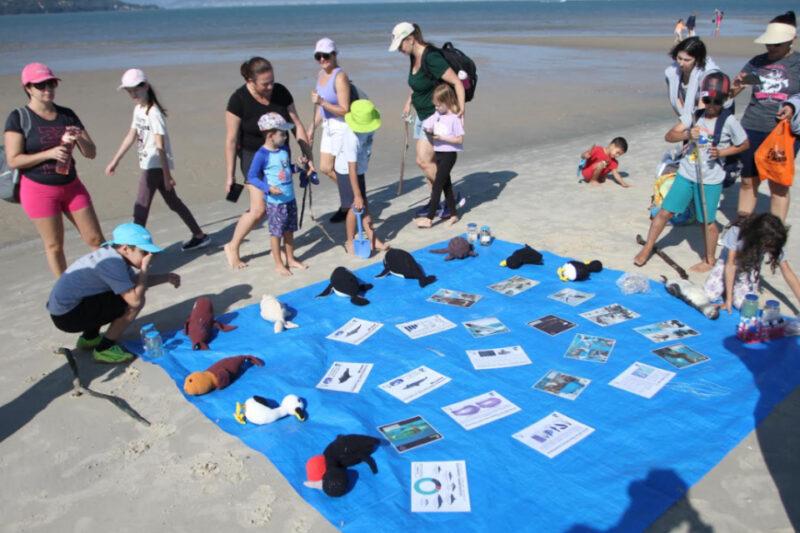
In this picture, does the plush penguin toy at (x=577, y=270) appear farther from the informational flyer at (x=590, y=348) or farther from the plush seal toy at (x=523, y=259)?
the informational flyer at (x=590, y=348)

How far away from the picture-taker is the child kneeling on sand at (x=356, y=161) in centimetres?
591

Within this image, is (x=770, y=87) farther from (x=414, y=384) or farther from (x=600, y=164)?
(x=414, y=384)

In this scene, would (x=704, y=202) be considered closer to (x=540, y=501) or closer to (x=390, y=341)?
(x=390, y=341)

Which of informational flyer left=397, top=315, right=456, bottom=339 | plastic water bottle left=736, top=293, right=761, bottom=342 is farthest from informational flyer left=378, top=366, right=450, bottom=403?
plastic water bottle left=736, top=293, right=761, bottom=342

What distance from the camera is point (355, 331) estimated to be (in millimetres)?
4812

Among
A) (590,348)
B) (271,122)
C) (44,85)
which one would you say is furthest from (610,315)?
(44,85)

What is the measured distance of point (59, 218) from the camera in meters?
5.15

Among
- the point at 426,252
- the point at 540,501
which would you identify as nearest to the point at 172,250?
the point at 426,252

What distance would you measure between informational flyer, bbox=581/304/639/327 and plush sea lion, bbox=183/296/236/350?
9.57 ft

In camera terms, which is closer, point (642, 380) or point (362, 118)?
point (642, 380)

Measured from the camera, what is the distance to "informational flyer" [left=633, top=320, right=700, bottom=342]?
4551 mm

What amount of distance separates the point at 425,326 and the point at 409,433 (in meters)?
1.36

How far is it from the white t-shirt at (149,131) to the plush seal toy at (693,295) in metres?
4.92

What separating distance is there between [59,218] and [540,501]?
14.6 feet
